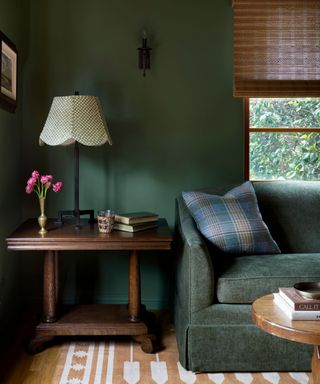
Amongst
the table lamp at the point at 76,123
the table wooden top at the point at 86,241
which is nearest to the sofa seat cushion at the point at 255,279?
the table wooden top at the point at 86,241

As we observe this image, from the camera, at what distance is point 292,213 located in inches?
121

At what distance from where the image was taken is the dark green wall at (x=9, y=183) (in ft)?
9.09

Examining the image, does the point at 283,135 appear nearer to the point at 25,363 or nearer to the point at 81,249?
the point at 81,249

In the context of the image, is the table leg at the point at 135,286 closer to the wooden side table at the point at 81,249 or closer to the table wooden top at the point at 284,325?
the wooden side table at the point at 81,249

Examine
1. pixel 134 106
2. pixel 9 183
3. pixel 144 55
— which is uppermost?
pixel 144 55

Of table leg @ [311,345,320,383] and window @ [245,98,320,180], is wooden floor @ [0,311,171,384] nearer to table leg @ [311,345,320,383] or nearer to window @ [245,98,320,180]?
table leg @ [311,345,320,383]

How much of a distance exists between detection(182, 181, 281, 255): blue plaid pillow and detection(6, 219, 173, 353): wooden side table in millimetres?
219

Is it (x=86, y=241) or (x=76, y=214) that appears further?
(x=76, y=214)

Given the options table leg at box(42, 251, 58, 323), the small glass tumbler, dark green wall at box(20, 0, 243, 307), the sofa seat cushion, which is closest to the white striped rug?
table leg at box(42, 251, 58, 323)

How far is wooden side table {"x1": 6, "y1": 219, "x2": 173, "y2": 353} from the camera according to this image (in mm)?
2521

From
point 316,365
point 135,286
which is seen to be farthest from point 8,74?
point 316,365

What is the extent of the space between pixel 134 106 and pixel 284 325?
1.97m

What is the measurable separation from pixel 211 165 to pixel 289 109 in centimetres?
63

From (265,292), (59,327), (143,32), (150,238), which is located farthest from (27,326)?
(143,32)
